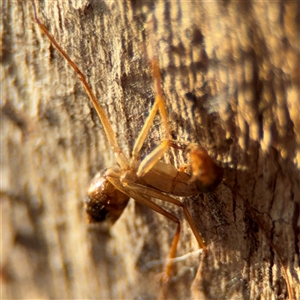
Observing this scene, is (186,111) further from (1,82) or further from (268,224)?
(1,82)

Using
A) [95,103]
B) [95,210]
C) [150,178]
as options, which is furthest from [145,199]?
[95,103]

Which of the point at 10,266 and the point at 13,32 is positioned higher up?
the point at 13,32

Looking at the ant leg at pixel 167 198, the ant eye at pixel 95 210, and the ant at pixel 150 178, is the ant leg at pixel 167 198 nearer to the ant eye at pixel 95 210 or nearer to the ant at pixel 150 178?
the ant at pixel 150 178

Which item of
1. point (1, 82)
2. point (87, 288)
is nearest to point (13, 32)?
point (1, 82)

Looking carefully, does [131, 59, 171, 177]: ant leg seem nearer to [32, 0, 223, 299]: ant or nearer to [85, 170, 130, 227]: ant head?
[32, 0, 223, 299]: ant

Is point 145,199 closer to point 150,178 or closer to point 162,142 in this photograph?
point 150,178

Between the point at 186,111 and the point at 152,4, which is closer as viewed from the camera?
the point at 152,4
